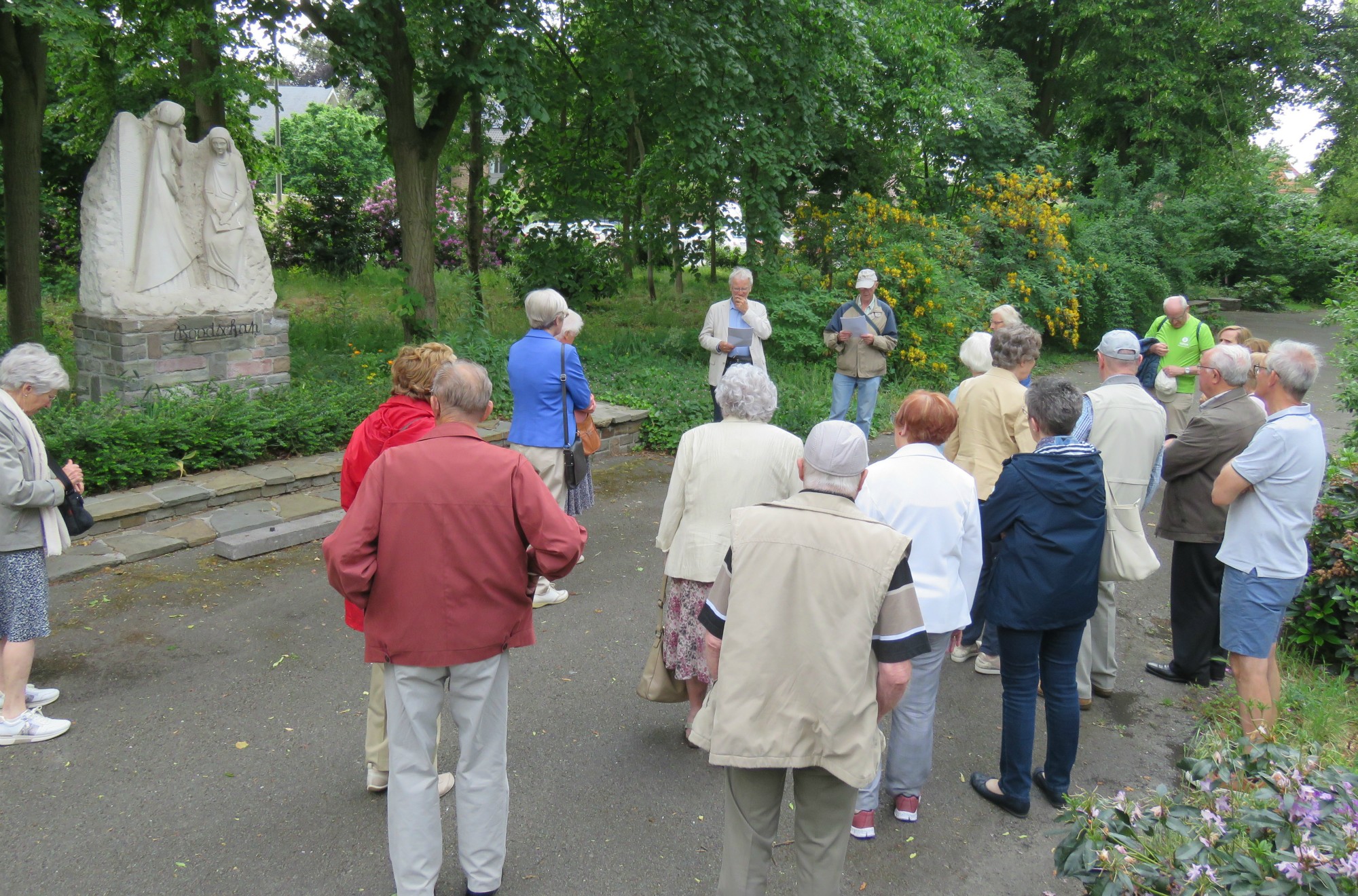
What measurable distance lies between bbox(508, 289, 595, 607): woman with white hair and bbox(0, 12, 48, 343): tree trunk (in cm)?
701

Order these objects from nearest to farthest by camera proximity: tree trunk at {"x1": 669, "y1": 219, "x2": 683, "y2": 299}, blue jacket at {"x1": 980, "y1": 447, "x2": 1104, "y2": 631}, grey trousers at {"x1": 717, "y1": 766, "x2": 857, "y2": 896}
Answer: grey trousers at {"x1": 717, "y1": 766, "x2": 857, "y2": 896} → blue jacket at {"x1": 980, "y1": 447, "x2": 1104, "y2": 631} → tree trunk at {"x1": 669, "y1": 219, "x2": 683, "y2": 299}

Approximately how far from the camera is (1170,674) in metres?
5.38

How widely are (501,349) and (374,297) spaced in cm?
657

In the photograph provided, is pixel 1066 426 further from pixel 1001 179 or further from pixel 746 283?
pixel 1001 179

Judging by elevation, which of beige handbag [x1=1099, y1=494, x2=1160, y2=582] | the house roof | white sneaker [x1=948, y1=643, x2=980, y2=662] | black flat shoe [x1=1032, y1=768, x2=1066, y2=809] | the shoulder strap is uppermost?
the house roof

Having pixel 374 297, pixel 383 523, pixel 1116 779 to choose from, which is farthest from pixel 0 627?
pixel 374 297

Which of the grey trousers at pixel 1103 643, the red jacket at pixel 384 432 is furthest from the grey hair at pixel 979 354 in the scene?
the red jacket at pixel 384 432

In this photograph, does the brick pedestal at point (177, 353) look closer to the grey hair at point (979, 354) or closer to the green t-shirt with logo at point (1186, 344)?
the grey hair at point (979, 354)

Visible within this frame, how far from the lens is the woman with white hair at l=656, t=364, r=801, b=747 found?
154 inches

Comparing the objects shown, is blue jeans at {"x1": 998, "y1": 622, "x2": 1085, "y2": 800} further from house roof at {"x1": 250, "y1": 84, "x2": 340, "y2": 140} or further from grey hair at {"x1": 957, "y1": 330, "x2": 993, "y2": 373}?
house roof at {"x1": 250, "y1": 84, "x2": 340, "y2": 140}

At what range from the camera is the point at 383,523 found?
10.00 feet

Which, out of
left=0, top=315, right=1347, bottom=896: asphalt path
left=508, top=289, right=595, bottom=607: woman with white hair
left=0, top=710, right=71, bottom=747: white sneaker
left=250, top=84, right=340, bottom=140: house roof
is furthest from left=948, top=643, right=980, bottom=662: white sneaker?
left=250, top=84, right=340, bottom=140: house roof

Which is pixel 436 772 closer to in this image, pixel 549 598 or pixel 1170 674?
pixel 549 598

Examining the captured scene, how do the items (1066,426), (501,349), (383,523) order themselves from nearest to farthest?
(383,523)
(1066,426)
(501,349)
